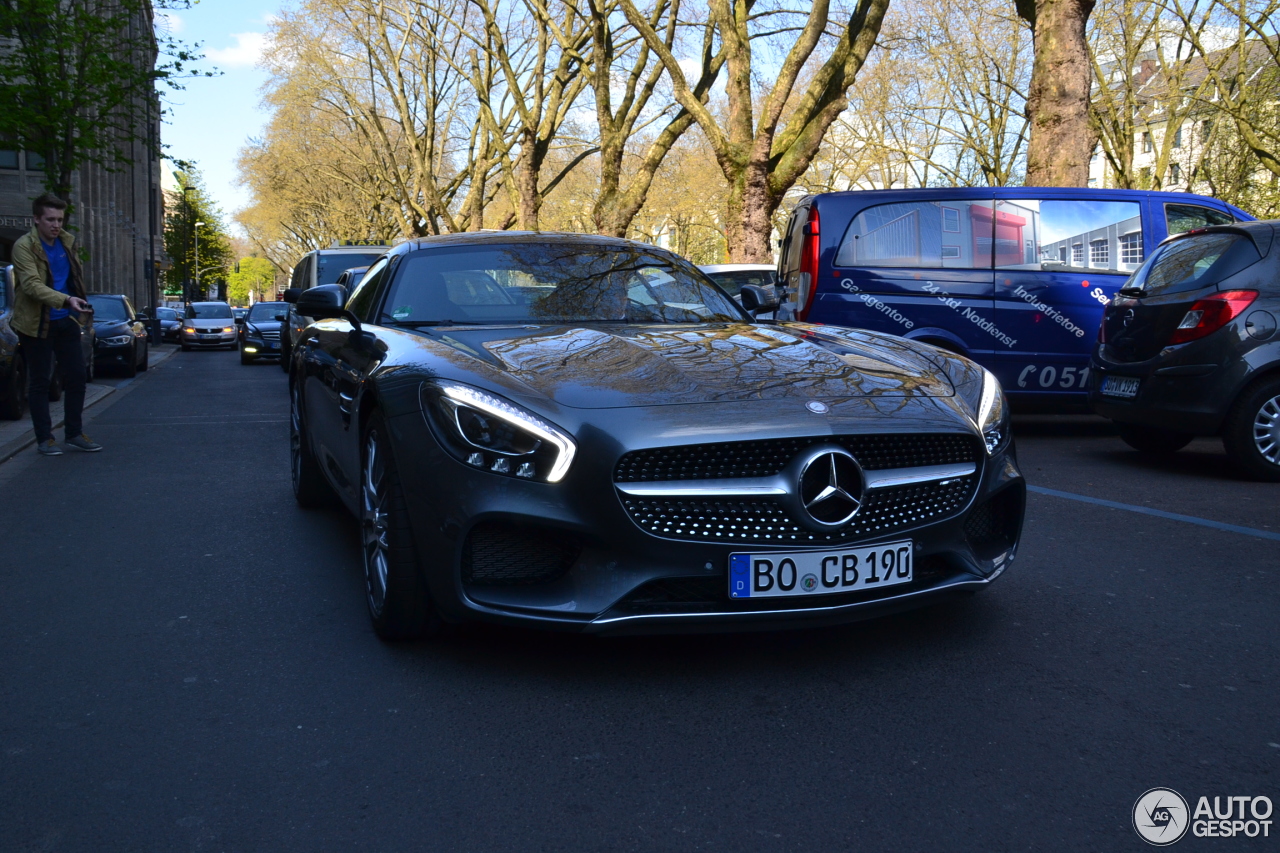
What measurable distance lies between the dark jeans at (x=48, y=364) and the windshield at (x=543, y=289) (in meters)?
5.21

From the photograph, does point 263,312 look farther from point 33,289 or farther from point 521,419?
point 521,419

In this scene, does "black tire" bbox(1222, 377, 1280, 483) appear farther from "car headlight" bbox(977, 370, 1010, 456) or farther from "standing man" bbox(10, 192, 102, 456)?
"standing man" bbox(10, 192, 102, 456)

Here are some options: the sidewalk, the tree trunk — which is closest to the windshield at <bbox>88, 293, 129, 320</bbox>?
the sidewalk

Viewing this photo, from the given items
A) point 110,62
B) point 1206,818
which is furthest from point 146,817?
point 110,62

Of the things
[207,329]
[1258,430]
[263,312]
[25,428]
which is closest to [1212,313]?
[1258,430]

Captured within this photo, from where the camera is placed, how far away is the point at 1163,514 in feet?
20.6

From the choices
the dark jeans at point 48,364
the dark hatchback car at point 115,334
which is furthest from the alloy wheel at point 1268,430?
the dark hatchback car at point 115,334

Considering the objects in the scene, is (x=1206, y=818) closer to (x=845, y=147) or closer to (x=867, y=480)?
(x=867, y=480)

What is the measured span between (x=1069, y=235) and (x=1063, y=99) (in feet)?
15.3

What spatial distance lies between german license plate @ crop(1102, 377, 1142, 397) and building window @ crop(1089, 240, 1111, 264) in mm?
2115

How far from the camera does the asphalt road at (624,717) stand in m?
2.71

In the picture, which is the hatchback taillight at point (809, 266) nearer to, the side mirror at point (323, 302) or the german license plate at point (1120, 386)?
the german license plate at point (1120, 386)

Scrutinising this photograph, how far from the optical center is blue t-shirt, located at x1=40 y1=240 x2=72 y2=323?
917 cm

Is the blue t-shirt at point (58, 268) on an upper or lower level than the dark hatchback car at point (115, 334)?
upper
